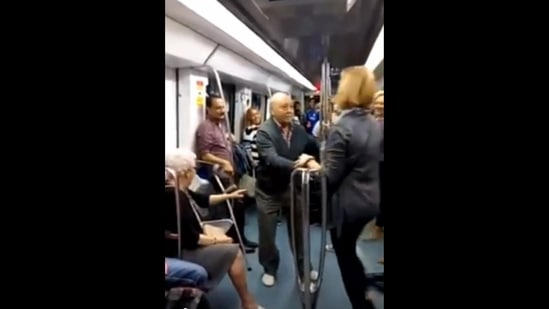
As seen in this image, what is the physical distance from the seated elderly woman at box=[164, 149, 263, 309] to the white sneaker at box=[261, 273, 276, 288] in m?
0.06

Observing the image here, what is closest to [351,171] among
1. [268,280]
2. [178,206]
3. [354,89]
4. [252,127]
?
[354,89]

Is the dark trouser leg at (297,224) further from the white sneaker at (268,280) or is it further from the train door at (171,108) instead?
the train door at (171,108)

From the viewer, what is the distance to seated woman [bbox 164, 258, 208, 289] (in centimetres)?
130

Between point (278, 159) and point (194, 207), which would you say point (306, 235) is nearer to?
point (278, 159)

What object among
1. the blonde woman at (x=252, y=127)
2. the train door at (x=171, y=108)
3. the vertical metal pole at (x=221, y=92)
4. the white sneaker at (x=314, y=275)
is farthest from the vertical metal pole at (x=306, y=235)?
the train door at (x=171, y=108)

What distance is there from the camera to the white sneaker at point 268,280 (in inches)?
52.8

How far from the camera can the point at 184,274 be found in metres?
1.38
